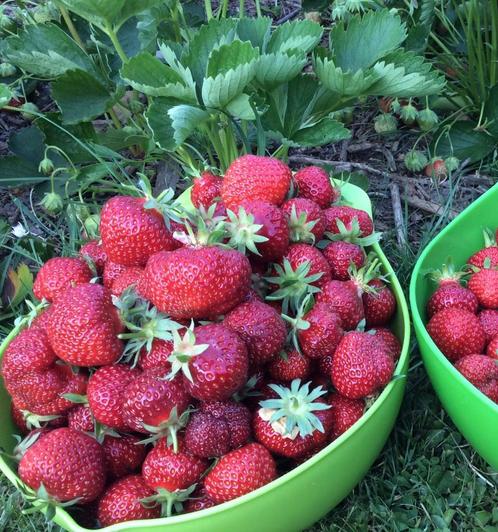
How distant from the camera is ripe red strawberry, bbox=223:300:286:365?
82 cm

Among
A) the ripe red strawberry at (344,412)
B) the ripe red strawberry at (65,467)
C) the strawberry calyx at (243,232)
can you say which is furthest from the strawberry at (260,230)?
the ripe red strawberry at (65,467)

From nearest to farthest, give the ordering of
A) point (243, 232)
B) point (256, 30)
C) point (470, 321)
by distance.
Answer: point (243, 232) → point (470, 321) → point (256, 30)

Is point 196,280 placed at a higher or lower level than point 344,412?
higher

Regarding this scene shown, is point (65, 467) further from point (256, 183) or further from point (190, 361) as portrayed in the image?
point (256, 183)

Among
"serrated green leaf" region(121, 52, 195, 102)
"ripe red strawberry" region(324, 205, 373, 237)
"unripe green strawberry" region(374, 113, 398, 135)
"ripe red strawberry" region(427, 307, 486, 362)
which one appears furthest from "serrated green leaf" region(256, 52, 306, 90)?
"unripe green strawberry" region(374, 113, 398, 135)

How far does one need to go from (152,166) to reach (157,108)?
2.00ft

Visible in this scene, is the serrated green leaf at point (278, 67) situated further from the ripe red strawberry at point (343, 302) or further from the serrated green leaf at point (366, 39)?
the ripe red strawberry at point (343, 302)

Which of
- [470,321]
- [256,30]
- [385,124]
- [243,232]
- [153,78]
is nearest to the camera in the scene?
[243,232]

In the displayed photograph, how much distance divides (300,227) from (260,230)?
79mm

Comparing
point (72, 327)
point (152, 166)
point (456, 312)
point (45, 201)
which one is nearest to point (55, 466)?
point (72, 327)

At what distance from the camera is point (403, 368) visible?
90 cm

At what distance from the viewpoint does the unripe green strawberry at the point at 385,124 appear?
170cm

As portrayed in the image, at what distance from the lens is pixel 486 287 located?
3.44 feet

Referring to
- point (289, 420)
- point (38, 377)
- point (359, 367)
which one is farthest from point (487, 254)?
point (38, 377)
